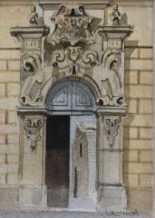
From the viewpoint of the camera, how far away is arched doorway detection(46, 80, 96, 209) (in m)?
20.4

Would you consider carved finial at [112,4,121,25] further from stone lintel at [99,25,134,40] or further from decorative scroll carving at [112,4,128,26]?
stone lintel at [99,25,134,40]

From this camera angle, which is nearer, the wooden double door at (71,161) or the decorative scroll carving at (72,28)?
the decorative scroll carving at (72,28)

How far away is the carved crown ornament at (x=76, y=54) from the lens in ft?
66.4

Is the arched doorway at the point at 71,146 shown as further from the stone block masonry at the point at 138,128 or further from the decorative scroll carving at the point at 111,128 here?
the stone block masonry at the point at 138,128

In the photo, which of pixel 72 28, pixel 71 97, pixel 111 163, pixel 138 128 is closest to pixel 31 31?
pixel 72 28

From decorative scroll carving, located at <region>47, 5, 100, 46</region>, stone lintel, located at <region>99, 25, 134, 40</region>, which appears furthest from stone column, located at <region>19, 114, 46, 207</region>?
stone lintel, located at <region>99, 25, 134, 40</region>

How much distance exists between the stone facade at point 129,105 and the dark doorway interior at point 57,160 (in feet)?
A: 2.24

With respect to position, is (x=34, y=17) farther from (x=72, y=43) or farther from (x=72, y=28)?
(x=72, y=43)

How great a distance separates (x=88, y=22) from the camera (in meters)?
20.3

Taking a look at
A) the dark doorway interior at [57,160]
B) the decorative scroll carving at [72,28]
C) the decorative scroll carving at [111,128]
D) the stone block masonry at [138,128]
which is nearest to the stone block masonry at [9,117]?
the dark doorway interior at [57,160]

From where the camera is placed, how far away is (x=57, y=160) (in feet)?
67.1

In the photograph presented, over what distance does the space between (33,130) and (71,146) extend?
3.04 feet

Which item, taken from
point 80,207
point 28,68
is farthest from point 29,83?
point 80,207

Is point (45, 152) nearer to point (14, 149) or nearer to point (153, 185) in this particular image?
point (14, 149)
